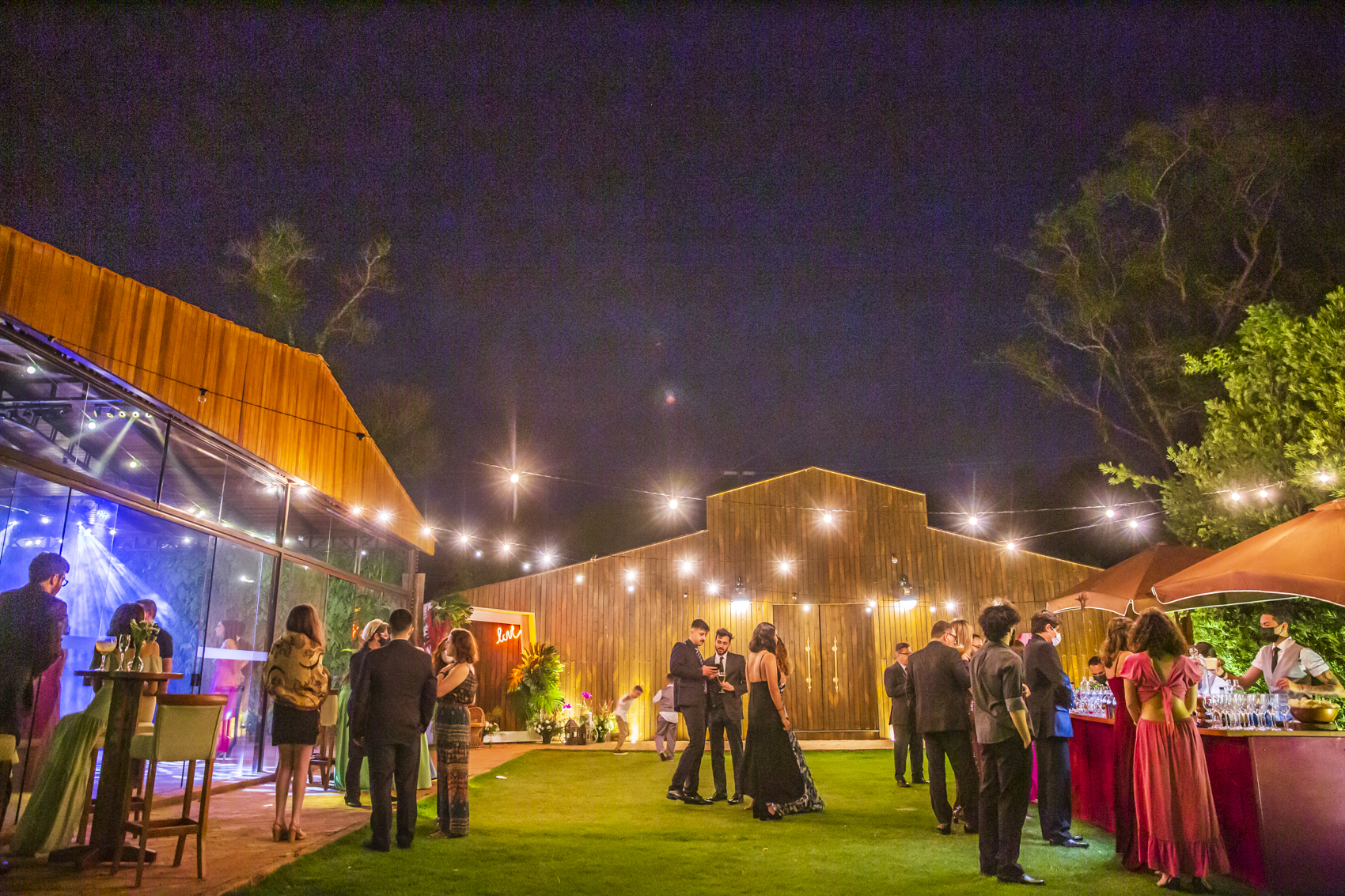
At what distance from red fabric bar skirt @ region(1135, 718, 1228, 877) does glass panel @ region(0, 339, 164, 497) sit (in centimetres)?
729

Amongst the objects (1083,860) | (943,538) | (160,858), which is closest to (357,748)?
(160,858)

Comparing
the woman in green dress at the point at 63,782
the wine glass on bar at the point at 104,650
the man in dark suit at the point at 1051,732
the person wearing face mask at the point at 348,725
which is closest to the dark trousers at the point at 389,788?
the person wearing face mask at the point at 348,725

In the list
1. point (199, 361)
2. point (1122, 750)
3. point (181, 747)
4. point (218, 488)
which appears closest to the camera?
point (181, 747)

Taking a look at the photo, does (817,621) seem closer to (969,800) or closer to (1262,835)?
(969,800)

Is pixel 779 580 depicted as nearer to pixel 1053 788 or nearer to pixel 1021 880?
pixel 1053 788

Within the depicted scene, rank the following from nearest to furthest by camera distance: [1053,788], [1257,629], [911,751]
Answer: [1053,788], [911,751], [1257,629]

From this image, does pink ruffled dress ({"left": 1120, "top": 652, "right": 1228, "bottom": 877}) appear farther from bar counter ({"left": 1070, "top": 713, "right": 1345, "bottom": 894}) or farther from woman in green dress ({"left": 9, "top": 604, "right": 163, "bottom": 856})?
woman in green dress ({"left": 9, "top": 604, "right": 163, "bottom": 856})

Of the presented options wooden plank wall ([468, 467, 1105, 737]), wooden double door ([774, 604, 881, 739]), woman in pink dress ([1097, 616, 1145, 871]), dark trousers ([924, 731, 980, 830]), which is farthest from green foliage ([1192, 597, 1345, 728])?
wooden double door ([774, 604, 881, 739])

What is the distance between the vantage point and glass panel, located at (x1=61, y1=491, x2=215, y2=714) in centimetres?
647

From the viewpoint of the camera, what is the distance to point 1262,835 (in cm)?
477

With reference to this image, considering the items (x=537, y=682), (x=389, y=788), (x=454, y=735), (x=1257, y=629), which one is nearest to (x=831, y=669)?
(x=537, y=682)

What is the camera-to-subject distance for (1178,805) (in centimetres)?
488

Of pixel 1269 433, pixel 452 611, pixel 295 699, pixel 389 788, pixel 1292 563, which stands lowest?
pixel 389 788

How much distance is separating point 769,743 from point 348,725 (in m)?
3.70
